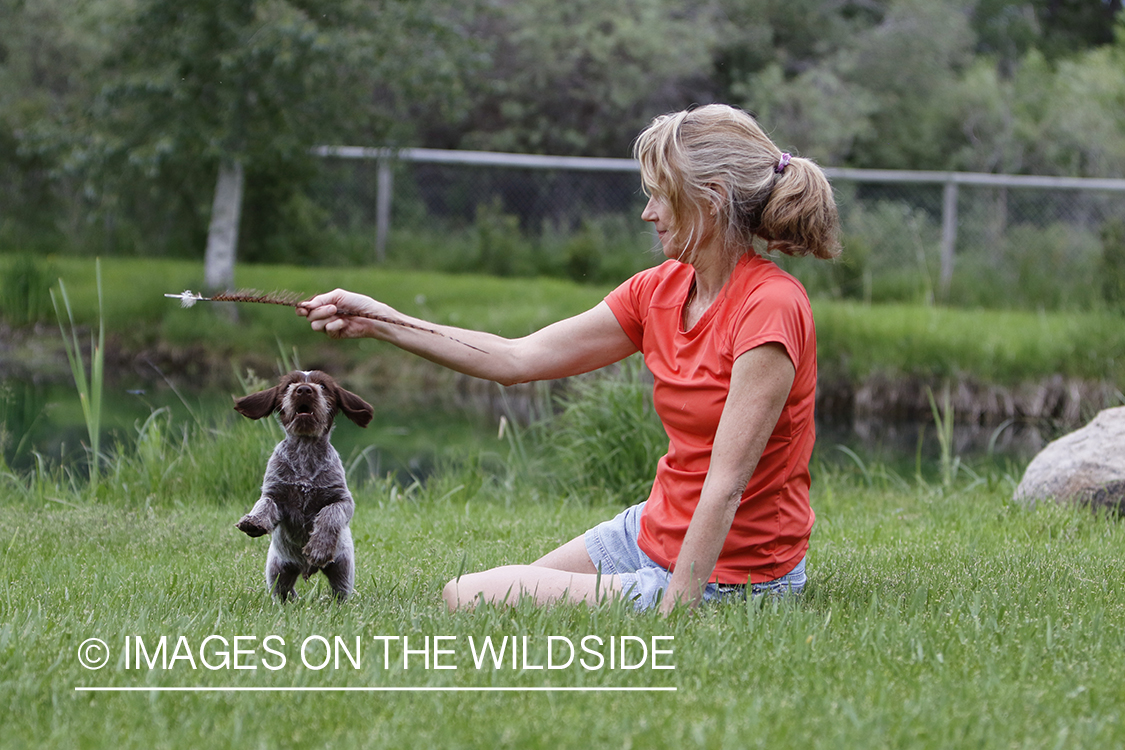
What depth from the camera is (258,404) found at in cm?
317

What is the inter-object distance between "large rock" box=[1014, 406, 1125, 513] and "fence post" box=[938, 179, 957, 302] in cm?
837

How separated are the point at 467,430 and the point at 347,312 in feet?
21.5

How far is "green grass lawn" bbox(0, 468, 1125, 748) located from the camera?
2.24 metres

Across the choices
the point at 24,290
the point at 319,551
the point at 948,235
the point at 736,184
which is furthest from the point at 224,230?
the point at 736,184

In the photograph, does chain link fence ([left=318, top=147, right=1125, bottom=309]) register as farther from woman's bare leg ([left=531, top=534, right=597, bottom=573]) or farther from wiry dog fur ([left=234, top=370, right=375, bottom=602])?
wiry dog fur ([left=234, top=370, right=375, bottom=602])

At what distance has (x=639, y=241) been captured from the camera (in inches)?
613

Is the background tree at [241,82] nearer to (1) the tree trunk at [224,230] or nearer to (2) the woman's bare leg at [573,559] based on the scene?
(1) the tree trunk at [224,230]

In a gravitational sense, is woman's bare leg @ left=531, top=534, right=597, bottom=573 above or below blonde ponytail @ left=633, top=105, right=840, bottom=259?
below

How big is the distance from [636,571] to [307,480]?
3.30 ft

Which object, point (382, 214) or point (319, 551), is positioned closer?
point (319, 551)

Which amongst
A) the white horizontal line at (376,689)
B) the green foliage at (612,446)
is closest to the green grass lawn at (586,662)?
the white horizontal line at (376,689)

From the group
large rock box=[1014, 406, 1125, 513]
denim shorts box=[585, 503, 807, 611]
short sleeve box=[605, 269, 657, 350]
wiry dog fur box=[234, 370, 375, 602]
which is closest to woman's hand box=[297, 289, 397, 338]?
wiry dog fur box=[234, 370, 375, 602]

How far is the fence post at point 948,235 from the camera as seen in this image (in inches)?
553

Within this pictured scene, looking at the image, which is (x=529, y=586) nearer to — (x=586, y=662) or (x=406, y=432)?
(x=586, y=662)
